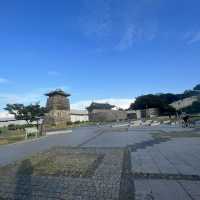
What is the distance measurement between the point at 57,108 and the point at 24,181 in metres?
59.1

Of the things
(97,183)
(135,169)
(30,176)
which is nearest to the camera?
(97,183)

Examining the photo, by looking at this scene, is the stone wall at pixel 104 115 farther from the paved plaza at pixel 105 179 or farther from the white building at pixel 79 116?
the paved plaza at pixel 105 179

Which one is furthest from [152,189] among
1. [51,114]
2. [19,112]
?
[51,114]

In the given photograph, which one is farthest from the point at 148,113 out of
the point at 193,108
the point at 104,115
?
the point at 104,115

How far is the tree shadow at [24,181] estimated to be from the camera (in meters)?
4.92

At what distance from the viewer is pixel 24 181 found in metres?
5.83

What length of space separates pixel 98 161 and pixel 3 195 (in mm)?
3934

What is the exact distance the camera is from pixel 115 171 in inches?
262

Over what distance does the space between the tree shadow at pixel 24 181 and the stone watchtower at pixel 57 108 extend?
2019 inches

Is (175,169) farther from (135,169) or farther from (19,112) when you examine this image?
(19,112)

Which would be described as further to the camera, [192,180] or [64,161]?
[64,161]

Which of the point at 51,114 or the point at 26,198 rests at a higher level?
the point at 51,114

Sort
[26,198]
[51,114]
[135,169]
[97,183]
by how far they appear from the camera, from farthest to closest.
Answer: [51,114] < [135,169] < [97,183] < [26,198]

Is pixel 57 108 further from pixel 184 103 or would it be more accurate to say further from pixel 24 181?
pixel 24 181
